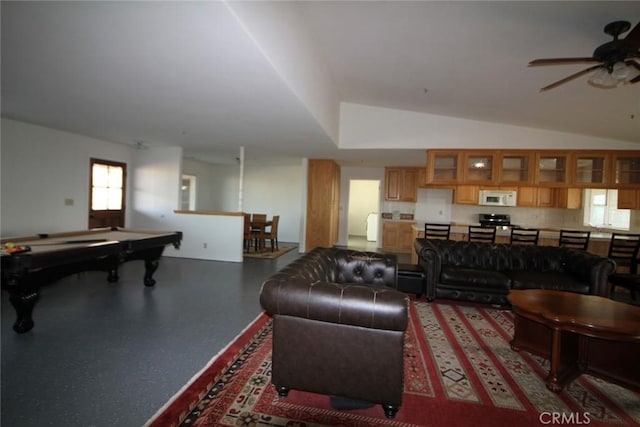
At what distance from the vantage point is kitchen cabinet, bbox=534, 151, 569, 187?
5191 mm

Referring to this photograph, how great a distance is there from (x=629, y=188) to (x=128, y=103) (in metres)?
7.85

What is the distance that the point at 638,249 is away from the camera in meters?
4.31

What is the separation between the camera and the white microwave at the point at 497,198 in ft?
20.6

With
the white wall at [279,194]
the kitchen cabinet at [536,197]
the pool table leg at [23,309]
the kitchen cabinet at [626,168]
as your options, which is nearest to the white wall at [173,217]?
the white wall at [279,194]

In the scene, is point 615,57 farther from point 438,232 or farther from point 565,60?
point 438,232

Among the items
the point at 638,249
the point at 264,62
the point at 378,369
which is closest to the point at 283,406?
the point at 378,369

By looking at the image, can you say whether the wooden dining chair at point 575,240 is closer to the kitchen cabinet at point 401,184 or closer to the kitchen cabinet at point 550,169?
the kitchen cabinet at point 550,169

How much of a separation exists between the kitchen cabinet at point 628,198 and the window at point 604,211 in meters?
0.11

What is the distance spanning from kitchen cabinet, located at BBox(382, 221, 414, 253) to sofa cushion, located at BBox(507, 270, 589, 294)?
432 cm

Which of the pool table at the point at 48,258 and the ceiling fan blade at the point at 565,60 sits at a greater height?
the ceiling fan blade at the point at 565,60

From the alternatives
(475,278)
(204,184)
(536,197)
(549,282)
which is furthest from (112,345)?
(204,184)

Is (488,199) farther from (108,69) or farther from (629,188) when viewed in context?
(108,69)

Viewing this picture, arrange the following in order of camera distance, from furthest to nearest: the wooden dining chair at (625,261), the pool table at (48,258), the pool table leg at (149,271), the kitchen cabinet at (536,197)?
the kitchen cabinet at (536,197), the pool table leg at (149,271), the wooden dining chair at (625,261), the pool table at (48,258)
